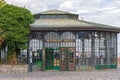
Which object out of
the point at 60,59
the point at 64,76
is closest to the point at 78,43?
the point at 60,59

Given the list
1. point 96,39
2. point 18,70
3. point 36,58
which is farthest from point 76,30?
point 18,70

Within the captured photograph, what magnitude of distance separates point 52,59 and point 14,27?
6.02m

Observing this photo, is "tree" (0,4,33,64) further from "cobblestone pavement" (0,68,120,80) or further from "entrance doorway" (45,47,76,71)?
"cobblestone pavement" (0,68,120,80)

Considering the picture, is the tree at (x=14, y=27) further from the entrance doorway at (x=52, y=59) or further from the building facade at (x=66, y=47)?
the entrance doorway at (x=52, y=59)

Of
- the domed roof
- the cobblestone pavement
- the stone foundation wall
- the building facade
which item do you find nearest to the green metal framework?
the building facade

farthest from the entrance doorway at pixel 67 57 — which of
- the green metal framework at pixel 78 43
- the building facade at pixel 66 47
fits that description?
the green metal framework at pixel 78 43

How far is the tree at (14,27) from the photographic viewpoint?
38.3 meters

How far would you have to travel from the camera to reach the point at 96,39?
4206cm

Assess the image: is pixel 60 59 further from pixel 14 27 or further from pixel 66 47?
pixel 14 27

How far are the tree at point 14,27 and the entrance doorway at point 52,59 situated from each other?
10.8 ft

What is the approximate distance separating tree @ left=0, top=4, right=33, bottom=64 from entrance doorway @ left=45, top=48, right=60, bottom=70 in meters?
3.28

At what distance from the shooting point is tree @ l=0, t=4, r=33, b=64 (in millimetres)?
38344

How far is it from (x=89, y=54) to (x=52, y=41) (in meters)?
4.35

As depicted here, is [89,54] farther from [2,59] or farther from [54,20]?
[2,59]
